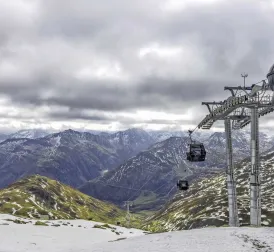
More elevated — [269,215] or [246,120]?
[246,120]

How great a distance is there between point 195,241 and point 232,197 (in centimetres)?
2415

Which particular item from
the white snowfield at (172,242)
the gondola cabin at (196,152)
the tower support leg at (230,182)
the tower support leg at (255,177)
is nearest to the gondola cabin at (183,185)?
the gondola cabin at (196,152)

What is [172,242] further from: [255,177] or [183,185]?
[183,185]

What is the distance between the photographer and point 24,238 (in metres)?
51.9

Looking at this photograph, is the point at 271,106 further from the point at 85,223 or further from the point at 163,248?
the point at 85,223

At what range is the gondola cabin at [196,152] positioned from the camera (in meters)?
57.2

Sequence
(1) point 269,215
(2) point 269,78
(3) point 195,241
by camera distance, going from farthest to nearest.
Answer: (1) point 269,215
(2) point 269,78
(3) point 195,241

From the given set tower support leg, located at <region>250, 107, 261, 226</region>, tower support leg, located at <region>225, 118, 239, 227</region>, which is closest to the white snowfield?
tower support leg, located at <region>250, 107, 261, 226</region>

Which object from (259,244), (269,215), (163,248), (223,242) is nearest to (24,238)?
(163,248)

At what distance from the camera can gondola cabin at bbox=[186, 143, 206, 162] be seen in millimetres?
57188

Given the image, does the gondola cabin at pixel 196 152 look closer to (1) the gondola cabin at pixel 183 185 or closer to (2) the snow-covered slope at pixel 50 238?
(1) the gondola cabin at pixel 183 185

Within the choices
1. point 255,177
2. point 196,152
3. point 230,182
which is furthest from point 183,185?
point 255,177

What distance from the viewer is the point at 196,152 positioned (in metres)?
57.2

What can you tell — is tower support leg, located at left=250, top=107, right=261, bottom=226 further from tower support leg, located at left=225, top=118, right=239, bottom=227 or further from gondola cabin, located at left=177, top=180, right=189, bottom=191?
gondola cabin, located at left=177, top=180, right=189, bottom=191
